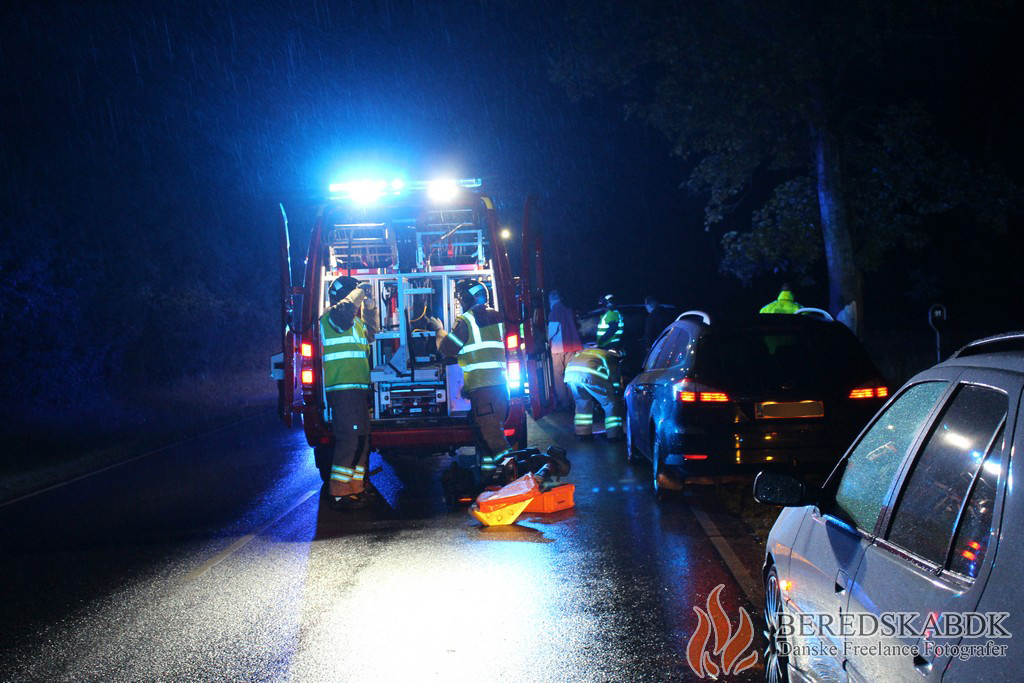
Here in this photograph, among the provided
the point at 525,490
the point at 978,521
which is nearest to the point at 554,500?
the point at 525,490

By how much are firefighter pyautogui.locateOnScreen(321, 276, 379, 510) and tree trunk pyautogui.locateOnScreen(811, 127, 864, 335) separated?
41.2 ft

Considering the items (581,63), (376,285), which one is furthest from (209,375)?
(376,285)

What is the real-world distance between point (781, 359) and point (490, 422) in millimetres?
2719

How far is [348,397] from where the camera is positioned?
911cm

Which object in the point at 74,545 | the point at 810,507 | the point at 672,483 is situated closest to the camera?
the point at 810,507

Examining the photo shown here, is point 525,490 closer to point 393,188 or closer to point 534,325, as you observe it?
point 534,325

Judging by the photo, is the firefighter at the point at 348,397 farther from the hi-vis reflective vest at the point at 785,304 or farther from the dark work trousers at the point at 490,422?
the hi-vis reflective vest at the point at 785,304

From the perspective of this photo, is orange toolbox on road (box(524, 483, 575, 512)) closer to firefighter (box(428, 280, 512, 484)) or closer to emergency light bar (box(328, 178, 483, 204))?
firefighter (box(428, 280, 512, 484))

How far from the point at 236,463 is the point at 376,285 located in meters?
3.17

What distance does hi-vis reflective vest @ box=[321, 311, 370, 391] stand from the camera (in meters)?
9.11

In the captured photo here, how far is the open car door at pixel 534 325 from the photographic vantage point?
10.1 meters

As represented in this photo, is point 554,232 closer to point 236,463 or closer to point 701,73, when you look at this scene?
point 701,73

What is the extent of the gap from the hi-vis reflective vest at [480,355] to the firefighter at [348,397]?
91 centimetres

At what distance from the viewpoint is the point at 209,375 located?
30875 mm
